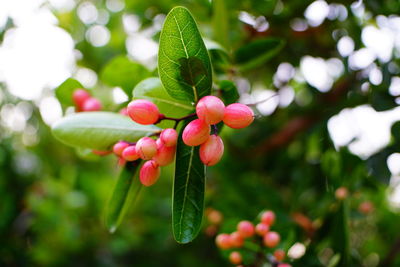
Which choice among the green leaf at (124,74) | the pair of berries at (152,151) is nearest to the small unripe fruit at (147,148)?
the pair of berries at (152,151)

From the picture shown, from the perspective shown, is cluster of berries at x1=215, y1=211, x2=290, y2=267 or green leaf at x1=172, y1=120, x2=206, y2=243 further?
cluster of berries at x1=215, y1=211, x2=290, y2=267

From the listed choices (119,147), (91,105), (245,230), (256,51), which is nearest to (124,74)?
(91,105)

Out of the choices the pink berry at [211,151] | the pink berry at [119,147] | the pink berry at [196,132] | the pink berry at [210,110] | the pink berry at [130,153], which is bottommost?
the pink berry at [119,147]

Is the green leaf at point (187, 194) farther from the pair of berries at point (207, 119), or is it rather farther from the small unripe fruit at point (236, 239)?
the small unripe fruit at point (236, 239)

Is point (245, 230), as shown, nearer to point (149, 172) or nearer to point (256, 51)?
point (149, 172)

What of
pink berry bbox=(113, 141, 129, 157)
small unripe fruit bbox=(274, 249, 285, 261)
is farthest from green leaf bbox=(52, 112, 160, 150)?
small unripe fruit bbox=(274, 249, 285, 261)

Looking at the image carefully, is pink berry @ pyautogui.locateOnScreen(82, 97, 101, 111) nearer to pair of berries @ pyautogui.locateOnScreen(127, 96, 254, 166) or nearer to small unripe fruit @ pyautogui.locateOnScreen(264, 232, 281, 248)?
pair of berries @ pyautogui.locateOnScreen(127, 96, 254, 166)
